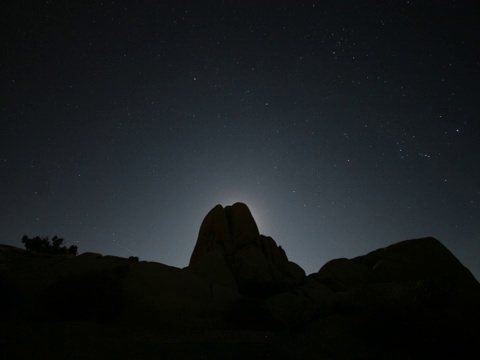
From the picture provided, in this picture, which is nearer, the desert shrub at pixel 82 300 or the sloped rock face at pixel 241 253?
the desert shrub at pixel 82 300

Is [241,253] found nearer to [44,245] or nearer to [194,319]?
[194,319]

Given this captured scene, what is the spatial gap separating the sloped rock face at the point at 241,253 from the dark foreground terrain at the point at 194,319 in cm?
668

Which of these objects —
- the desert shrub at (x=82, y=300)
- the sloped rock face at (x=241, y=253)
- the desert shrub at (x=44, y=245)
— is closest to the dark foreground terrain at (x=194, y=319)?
the desert shrub at (x=82, y=300)

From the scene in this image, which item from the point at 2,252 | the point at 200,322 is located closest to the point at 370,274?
the point at 200,322

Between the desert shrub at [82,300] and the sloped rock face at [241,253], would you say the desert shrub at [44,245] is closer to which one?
the sloped rock face at [241,253]

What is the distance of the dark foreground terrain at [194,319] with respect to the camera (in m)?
8.13

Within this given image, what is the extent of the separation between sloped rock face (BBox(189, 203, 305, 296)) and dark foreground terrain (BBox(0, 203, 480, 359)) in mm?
6684

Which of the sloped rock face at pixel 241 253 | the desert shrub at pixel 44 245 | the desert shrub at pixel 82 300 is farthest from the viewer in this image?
the desert shrub at pixel 44 245

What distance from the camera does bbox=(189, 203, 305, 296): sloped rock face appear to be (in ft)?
97.5

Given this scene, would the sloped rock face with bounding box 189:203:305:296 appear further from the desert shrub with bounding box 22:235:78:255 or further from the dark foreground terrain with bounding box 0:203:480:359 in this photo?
the desert shrub with bounding box 22:235:78:255

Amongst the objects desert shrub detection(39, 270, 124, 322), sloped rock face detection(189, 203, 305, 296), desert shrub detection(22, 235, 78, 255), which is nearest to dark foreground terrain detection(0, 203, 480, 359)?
desert shrub detection(39, 270, 124, 322)

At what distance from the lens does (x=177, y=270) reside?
65.3ft

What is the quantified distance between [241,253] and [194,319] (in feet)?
67.1

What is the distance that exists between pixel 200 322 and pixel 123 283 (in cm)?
531
